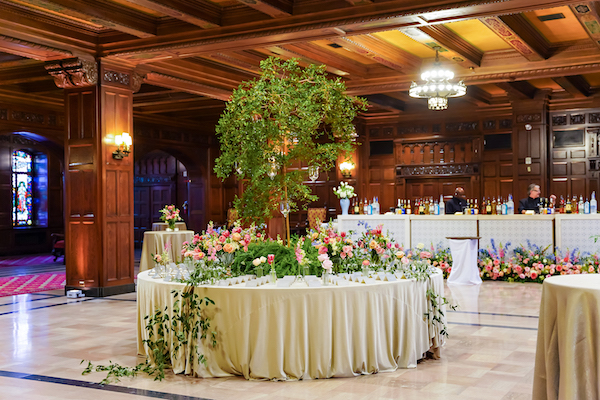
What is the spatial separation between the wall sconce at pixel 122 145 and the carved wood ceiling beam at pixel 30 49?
55.0 inches

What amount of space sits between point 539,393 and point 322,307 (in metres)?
1.79

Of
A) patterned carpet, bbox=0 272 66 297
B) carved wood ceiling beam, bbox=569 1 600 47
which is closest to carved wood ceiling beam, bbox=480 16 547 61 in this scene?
carved wood ceiling beam, bbox=569 1 600 47

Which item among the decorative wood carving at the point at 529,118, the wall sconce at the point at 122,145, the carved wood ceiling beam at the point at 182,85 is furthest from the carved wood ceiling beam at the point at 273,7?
the decorative wood carving at the point at 529,118

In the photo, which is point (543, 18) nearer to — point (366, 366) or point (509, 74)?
point (509, 74)

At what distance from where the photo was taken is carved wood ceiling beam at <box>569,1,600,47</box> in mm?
7941

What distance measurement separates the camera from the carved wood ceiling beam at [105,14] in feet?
25.0

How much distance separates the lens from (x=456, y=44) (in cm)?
1009

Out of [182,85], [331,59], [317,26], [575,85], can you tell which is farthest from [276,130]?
[575,85]

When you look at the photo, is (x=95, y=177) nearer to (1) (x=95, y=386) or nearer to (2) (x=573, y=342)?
(1) (x=95, y=386)

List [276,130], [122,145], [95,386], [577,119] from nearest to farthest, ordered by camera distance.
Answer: [95,386], [276,130], [122,145], [577,119]

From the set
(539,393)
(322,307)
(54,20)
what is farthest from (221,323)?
(54,20)

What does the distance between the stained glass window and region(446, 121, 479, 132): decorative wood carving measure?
11.9 meters

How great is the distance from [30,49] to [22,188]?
10256 millimetres

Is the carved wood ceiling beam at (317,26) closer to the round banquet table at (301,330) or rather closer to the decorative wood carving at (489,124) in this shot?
the round banquet table at (301,330)
